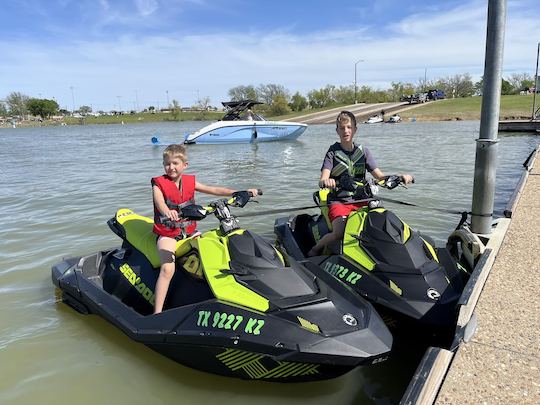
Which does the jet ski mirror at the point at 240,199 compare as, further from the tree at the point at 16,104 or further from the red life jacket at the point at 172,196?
the tree at the point at 16,104

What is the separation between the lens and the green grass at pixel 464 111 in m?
41.7

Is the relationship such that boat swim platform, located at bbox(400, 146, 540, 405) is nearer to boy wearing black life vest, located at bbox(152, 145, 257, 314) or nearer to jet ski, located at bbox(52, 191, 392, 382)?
jet ski, located at bbox(52, 191, 392, 382)

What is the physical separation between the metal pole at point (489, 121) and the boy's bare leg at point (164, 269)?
10.3 ft

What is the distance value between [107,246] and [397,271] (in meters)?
4.47

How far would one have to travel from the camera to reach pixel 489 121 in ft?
14.8

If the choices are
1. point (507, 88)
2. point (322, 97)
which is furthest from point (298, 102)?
point (507, 88)

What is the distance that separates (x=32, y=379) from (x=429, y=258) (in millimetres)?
3124

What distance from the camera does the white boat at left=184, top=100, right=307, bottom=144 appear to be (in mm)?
24516

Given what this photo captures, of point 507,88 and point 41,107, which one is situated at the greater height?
point 41,107

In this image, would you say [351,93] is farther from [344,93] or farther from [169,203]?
[169,203]

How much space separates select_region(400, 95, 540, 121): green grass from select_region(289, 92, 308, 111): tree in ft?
108

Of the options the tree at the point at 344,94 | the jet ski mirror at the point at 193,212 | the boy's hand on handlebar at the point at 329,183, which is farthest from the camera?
the tree at the point at 344,94

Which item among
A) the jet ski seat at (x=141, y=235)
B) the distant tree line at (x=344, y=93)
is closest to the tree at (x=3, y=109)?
the distant tree line at (x=344, y=93)

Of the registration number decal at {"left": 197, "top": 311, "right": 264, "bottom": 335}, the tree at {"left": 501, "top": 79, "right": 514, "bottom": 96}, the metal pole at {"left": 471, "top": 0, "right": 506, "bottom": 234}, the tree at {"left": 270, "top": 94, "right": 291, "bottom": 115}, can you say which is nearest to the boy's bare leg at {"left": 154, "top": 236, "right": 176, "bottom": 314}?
the registration number decal at {"left": 197, "top": 311, "right": 264, "bottom": 335}
